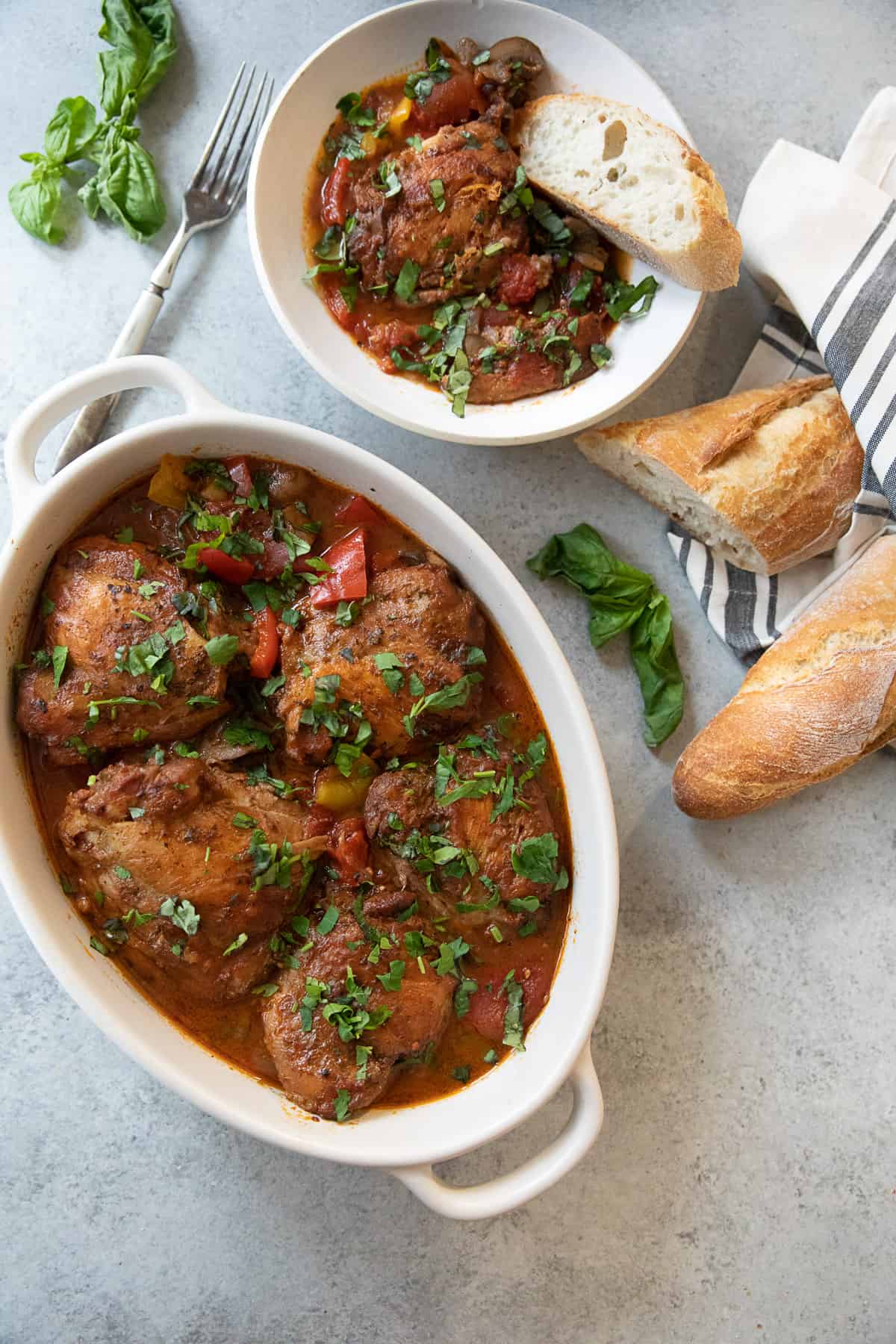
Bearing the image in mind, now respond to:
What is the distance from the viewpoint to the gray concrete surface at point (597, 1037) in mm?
3408

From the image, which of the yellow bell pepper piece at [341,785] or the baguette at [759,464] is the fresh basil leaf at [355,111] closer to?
the baguette at [759,464]

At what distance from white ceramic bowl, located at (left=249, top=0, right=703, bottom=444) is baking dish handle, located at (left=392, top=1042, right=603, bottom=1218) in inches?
76.7

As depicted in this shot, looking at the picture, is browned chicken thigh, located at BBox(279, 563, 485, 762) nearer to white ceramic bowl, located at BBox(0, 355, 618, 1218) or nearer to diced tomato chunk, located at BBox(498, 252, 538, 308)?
white ceramic bowl, located at BBox(0, 355, 618, 1218)

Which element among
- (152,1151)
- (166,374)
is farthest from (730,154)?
(152,1151)

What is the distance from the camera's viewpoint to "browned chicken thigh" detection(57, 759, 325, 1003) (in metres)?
2.82

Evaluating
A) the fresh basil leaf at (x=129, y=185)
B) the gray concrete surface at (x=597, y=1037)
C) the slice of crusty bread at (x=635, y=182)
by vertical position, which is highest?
the fresh basil leaf at (x=129, y=185)

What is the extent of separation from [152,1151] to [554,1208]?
4.53ft

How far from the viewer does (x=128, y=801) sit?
9.30 feet

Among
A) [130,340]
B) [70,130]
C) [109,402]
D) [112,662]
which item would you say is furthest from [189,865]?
[70,130]

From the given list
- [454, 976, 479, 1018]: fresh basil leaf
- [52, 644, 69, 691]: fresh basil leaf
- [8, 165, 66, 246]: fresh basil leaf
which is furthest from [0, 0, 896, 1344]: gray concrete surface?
[52, 644, 69, 691]: fresh basil leaf

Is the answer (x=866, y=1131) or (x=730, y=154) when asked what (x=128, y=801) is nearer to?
(x=866, y=1131)

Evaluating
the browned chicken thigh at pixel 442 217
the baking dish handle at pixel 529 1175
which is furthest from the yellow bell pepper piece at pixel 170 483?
the baking dish handle at pixel 529 1175

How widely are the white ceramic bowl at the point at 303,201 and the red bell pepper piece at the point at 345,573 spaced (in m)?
0.41

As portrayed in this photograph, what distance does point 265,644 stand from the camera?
3014mm
